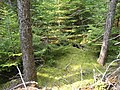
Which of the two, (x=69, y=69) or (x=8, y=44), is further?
(x=69, y=69)

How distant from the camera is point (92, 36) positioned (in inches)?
321

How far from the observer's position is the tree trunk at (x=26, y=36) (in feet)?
14.3

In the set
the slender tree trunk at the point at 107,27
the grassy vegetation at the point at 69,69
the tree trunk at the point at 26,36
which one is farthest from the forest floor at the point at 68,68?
the tree trunk at the point at 26,36

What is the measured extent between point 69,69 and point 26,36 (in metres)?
3.20

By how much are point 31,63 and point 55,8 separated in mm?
4350

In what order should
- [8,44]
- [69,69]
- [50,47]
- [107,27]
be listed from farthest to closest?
[50,47]
[107,27]
[69,69]
[8,44]

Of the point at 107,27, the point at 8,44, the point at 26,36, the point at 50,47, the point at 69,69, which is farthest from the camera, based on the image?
the point at 50,47

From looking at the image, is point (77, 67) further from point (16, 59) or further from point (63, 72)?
point (16, 59)

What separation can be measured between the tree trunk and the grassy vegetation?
1363 mm

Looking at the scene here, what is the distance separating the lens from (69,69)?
735cm

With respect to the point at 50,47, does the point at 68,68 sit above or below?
below

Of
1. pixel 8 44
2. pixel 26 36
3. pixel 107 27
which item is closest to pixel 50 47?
pixel 8 44

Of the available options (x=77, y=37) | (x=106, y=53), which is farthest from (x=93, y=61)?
(x=77, y=37)

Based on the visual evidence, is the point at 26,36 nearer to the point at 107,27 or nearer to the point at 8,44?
the point at 8,44
